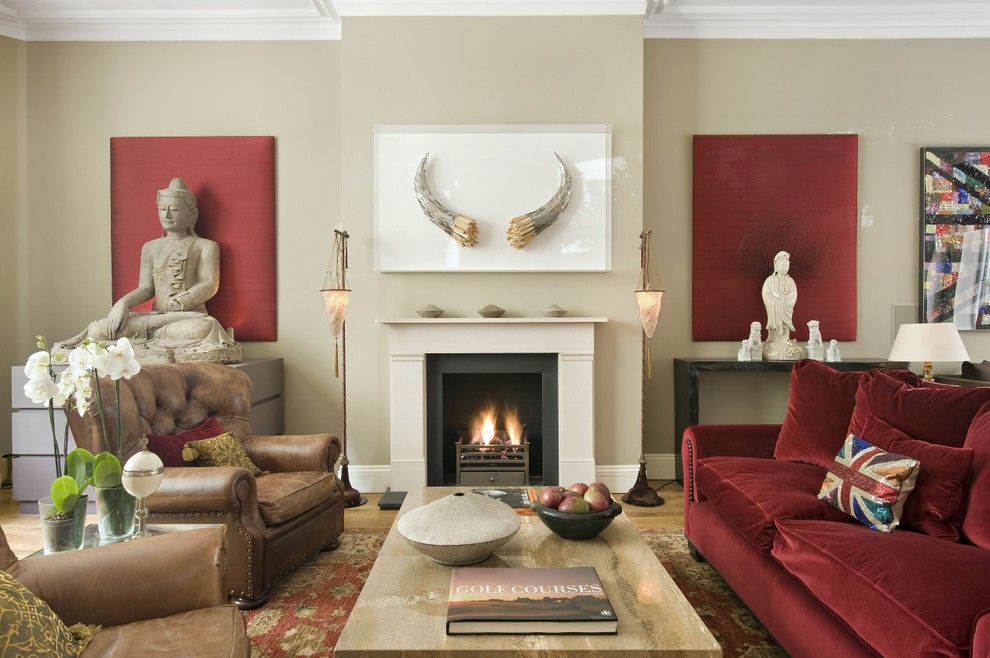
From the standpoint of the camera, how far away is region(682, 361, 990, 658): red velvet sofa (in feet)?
4.60

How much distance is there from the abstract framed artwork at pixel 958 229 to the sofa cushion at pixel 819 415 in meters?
2.25

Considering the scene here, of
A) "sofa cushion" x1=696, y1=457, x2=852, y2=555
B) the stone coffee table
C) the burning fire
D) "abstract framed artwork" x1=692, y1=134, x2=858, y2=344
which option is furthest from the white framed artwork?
the stone coffee table

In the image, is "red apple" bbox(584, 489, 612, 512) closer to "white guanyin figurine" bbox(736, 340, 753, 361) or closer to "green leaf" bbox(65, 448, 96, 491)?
"green leaf" bbox(65, 448, 96, 491)

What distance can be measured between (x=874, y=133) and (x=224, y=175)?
15.2ft

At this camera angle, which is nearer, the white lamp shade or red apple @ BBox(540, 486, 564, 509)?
red apple @ BBox(540, 486, 564, 509)

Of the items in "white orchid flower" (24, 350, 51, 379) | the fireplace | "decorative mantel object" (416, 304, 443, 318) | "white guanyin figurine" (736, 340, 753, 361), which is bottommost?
the fireplace

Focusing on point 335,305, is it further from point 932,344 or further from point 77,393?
point 932,344

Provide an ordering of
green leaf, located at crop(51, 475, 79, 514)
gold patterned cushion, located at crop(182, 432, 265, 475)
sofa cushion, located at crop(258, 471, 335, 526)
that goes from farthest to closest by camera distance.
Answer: gold patterned cushion, located at crop(182, 432, 265, 475), sofa cushion, located at crop(258, 471, 335, 526), green leaf, located at crop(51, 475, 79, 514)

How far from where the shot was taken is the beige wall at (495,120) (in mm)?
3955

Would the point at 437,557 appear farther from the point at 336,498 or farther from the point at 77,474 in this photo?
the point at 336,498

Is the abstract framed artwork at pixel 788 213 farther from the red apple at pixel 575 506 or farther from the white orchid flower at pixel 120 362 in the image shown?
the white orchid flower at pixel 120 362

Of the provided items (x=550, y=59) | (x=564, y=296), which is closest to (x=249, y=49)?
(x=550, y=59)

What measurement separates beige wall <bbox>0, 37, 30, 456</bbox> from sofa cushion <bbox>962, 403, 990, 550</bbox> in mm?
5362

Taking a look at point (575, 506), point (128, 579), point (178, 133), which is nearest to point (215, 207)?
point (178, 133)
